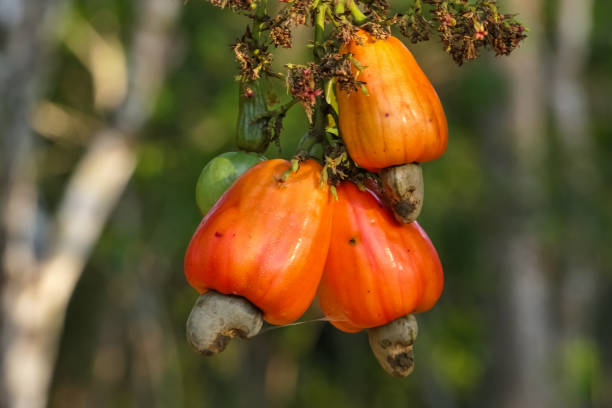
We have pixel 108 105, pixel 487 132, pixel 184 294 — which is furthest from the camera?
pixel 184 294

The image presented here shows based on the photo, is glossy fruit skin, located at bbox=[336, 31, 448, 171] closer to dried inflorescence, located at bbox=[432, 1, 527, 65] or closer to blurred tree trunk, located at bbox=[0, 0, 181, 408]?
dried inflorescence, located at bbox=[432, 1, 527, 65]

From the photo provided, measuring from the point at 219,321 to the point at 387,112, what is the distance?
43cm

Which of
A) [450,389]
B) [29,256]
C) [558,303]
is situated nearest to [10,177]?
[29,256]

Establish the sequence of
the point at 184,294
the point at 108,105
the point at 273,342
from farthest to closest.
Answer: the point at 273,342
the point at 184,294
the point at 108,105

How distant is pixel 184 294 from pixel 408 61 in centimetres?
1381

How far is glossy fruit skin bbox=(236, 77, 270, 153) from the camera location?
60.8 inches

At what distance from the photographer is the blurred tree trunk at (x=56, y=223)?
831 cm

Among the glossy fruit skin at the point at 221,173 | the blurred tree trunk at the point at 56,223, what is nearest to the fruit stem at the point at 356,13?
the glossy fruit skin at the point at 221,173

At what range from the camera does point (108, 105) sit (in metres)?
9.77

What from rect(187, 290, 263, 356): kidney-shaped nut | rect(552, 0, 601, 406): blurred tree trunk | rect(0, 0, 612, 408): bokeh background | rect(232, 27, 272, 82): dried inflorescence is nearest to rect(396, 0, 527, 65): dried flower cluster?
rect(232, 27, 272, 82): dried inflorescence

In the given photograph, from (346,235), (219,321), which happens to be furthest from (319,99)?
(219,321)

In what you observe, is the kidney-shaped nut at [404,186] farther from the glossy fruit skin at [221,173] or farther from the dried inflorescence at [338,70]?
the glossy fruit skin at [221,173]

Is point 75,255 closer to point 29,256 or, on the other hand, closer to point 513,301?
point 29,256

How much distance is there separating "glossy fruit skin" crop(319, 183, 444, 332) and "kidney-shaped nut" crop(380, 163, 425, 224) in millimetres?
63
